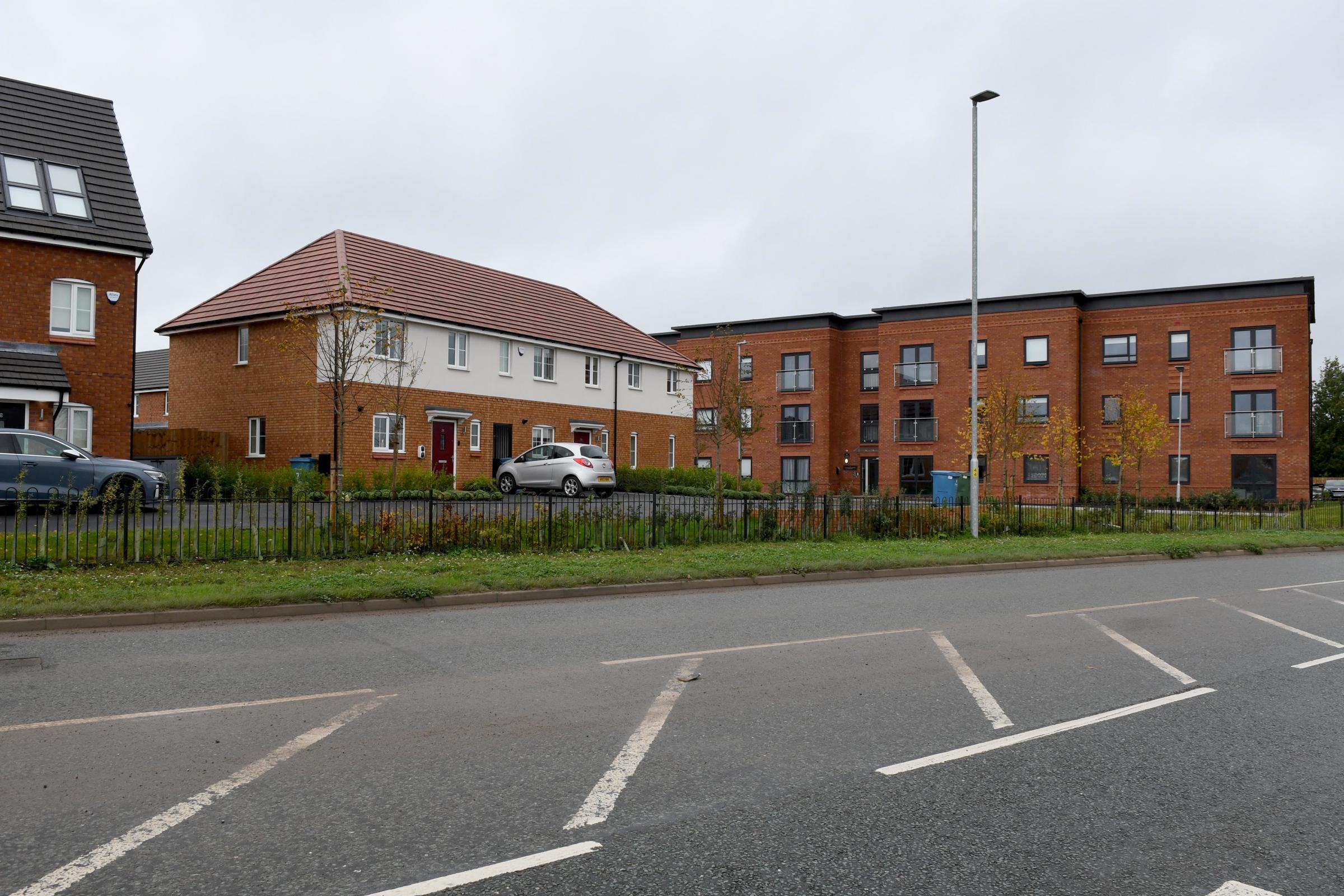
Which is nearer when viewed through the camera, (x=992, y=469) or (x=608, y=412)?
(x=608, y=412)

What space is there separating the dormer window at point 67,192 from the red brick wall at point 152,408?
82.6 ft

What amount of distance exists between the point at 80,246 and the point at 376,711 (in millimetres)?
22463

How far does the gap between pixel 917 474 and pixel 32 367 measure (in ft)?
126

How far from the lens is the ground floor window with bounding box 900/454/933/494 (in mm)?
48281

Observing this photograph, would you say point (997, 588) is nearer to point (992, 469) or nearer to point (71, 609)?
point (71, 609)

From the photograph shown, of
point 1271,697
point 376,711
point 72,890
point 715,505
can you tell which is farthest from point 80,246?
point 1271,697

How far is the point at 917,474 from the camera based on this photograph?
48.7 metres

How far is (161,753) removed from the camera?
5324 mm

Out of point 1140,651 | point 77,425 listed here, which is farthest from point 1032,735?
point 77,425

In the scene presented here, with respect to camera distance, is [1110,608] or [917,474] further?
[917,474]

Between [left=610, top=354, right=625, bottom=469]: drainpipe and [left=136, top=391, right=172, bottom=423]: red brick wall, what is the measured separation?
24.5 metres

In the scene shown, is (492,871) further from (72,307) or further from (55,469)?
(72,307)

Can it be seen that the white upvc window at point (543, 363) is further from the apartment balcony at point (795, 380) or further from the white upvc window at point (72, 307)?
the apartment balcony at point (795, 380)

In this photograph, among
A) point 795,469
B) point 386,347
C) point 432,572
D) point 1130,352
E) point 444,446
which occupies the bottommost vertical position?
point 432,572
